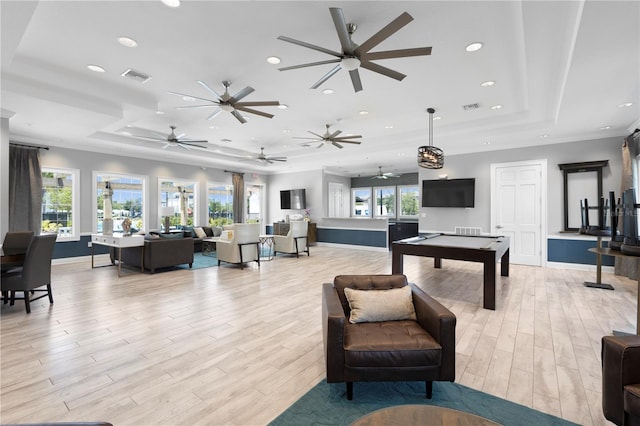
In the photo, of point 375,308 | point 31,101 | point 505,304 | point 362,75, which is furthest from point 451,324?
point 31,101

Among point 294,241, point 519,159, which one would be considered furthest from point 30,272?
point 519,159

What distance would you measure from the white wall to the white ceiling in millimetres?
269

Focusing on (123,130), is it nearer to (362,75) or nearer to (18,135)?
(18,135)

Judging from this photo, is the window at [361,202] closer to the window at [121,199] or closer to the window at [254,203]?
the window at [254,203]

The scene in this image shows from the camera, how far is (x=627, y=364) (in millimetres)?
1563

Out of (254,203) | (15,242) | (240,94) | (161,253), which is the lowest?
(161,253)

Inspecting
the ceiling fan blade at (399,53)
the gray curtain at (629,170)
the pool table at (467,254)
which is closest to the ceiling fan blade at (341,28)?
the ceiling fan blade at (399,53)

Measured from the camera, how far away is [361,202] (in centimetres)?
1313

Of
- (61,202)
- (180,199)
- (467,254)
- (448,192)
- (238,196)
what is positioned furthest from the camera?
(238,196)

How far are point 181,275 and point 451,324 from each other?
540cm

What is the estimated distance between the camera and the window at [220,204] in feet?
34.0

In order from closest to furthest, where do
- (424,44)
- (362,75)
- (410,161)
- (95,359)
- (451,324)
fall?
(451,324), (95,359), (424,44), (362,75), (410,161)

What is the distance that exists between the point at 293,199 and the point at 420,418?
10.1 meters

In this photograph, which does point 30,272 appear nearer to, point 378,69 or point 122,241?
point 122,241
